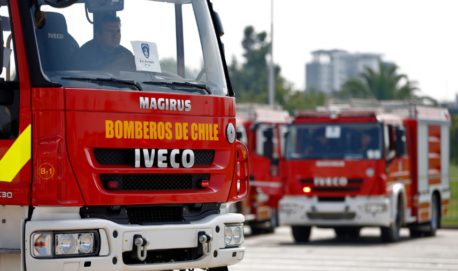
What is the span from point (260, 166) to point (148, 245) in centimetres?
1627

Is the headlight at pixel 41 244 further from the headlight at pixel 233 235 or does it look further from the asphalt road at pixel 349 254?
the asphalt road at pixel 349 254

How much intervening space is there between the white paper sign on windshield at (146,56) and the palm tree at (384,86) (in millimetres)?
56357

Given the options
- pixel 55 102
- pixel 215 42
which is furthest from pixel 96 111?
pixel 215 42

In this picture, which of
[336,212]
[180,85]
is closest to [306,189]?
[336,212]

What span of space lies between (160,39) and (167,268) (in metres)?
2.05

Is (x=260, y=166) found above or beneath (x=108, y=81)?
beneath

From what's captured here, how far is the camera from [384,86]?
6794cm

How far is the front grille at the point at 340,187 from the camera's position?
24391 mm

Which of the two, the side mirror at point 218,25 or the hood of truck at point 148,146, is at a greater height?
the side mirror at point 218,25

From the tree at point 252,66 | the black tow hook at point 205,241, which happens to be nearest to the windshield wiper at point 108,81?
the black tow hook at point 205,241

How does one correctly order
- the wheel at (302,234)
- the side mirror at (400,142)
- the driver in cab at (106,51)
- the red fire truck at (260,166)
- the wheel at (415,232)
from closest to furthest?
the driver in cab at (106,51) → the side mirror at (400,142) → the wheel at (302,234) → the red fire truck at (260,166) → the wheel at (415,232)

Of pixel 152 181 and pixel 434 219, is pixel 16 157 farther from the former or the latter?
pixel 434 219

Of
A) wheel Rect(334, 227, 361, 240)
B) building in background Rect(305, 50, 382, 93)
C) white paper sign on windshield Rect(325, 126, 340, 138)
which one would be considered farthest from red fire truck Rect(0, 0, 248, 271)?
building in background Rect(305, 50, 382, 93)

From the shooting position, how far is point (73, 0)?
10.2 meters
